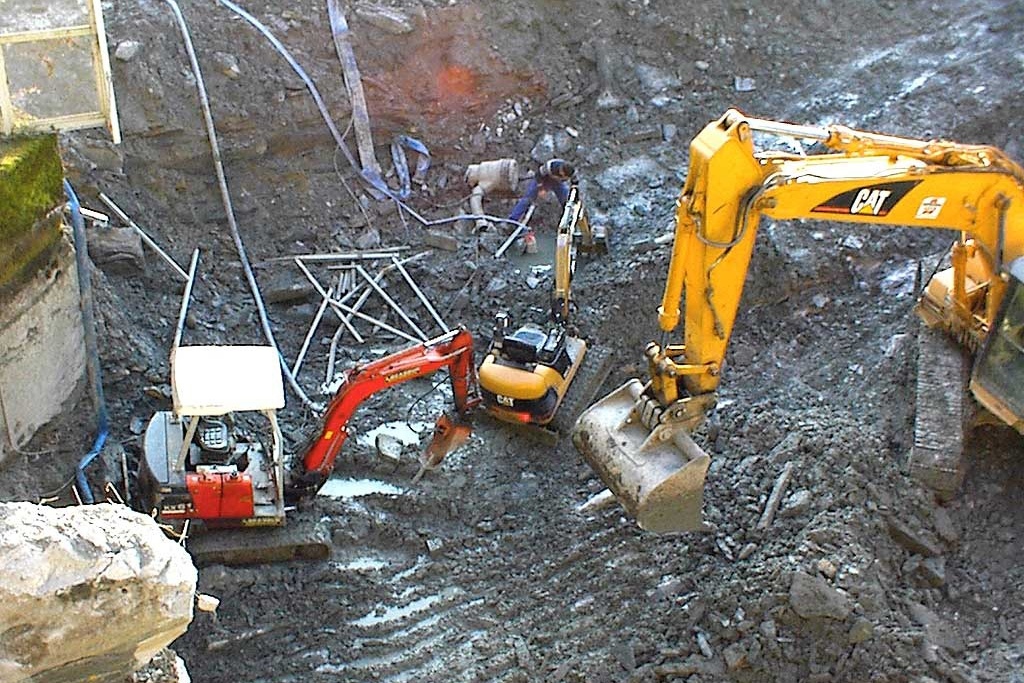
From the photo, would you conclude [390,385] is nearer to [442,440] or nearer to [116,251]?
[442,440]

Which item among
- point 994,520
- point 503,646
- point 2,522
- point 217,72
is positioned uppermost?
point 2,522

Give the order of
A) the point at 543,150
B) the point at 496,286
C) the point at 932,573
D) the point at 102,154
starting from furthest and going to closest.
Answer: the point at 543,150, the point at 102,154, the point at 496,286, the point at 932,573

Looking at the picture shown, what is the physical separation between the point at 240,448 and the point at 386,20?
6.49m

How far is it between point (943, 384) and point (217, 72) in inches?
322

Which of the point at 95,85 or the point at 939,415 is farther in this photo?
the point at 95,85

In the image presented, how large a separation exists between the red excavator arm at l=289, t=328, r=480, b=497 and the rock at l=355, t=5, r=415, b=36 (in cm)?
543

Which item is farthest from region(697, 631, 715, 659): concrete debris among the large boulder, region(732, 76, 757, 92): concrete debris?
region(732, 76, 757, 92): concrete debris

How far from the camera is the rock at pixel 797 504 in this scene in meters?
9.32

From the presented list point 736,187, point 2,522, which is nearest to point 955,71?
point 736,187

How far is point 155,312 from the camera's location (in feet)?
39.0

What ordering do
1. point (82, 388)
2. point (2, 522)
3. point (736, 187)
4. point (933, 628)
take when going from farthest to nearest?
point (82, 388)
point (933, 628)
point (736, 187)
point (2, 522)

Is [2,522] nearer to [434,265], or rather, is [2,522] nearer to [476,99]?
[434,265]

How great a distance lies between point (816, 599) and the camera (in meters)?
8.55

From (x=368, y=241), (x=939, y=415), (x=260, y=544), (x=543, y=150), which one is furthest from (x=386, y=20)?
(x=939, y=415)
